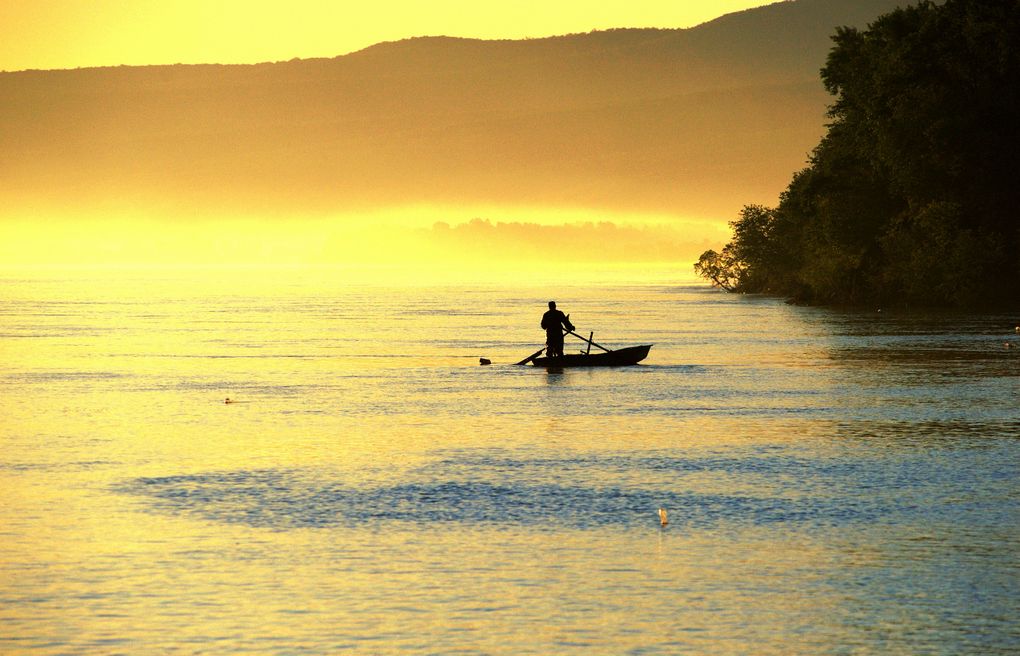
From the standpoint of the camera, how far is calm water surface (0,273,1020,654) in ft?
50.1

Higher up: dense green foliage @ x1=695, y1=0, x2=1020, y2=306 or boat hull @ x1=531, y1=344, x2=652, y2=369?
dense green foliage @ x1=695, y1=0, x2=1020, y2=306

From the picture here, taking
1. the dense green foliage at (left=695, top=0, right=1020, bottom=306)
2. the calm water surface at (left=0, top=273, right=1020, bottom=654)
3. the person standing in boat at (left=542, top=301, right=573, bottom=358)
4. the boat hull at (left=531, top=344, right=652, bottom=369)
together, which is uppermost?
the dense green foliage at (left=695, top=0, right=1020, bottom=306)

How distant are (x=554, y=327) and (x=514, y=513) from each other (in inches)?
1210

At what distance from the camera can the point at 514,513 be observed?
22.0m

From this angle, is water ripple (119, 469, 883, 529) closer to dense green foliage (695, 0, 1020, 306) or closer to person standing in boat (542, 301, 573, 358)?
person standing in boat (542, 301, 573, 358)

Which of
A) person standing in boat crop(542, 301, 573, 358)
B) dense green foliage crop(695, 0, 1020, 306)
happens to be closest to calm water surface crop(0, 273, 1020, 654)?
person standing in boat crop(542, 301, 573, 358)

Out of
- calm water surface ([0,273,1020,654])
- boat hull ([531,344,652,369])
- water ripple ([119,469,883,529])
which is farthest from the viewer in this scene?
boat hull ([531,344,652,369])

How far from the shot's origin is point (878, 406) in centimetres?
3891

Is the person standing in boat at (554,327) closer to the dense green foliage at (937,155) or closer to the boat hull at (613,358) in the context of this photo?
the boat hull at (613,358)

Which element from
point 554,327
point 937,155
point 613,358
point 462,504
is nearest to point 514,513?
point 462,504

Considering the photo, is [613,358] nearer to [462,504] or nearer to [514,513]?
[462,504]

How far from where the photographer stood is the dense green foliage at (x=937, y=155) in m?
94.1

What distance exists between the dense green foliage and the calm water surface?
46266 mm

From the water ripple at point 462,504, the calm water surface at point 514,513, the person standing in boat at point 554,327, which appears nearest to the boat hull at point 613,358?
the person standing in boat at point 554,327
